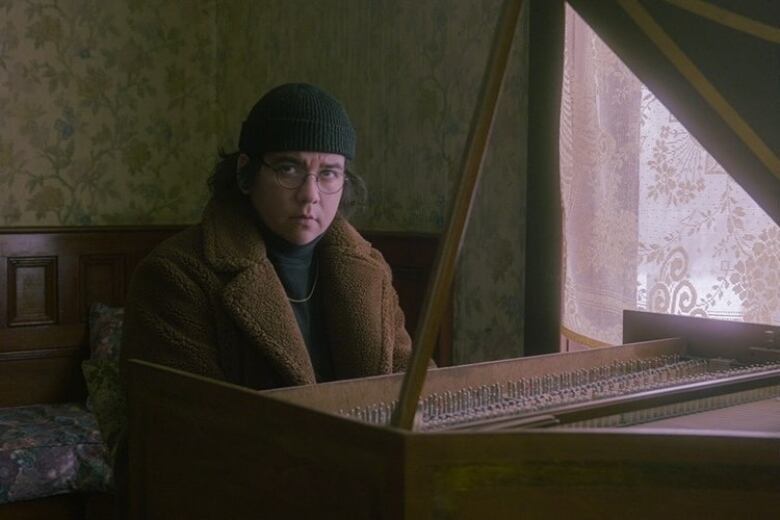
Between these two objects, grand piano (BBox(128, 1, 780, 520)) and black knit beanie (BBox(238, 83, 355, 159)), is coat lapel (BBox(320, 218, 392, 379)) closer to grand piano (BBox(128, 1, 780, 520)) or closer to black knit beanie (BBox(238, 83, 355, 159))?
black knit beanie (BBox(238, 83, 355, 159))

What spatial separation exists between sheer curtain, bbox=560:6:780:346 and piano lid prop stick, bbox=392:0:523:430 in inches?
46.2

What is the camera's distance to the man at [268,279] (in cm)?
190

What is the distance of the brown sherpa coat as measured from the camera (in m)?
1.88

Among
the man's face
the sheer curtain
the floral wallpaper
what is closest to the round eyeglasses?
the man's face

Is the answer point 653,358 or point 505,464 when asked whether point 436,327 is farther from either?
point 653,358

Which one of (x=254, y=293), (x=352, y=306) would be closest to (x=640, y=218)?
(x=352, y=306)

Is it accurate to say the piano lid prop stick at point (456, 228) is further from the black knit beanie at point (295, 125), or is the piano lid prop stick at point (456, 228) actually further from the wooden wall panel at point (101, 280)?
the wooden wall panel at point (101, 280)

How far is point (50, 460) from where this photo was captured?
3.24 meters

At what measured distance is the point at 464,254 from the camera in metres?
3.12

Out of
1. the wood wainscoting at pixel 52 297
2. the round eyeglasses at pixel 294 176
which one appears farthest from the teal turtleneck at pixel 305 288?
the wood wainscoting at pixel 52 297

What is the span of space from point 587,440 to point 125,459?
0.99 metres

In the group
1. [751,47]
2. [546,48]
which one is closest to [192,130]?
[546,48]

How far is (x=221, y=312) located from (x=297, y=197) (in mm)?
258

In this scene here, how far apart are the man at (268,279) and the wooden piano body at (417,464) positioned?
1.60ft
